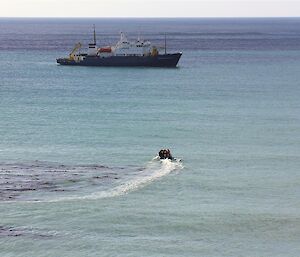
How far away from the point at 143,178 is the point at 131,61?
89.5 m

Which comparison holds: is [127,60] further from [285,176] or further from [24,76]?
[285,176]

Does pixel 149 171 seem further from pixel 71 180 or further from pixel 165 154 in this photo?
pixel 71 180

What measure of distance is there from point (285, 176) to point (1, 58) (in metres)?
118

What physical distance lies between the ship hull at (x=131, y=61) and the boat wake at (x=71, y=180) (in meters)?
82.1

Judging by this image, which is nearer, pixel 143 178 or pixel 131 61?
pixel 143 178

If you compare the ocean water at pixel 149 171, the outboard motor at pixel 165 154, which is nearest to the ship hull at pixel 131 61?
the ocean water at pixel 149 171

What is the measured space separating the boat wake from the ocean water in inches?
3.0

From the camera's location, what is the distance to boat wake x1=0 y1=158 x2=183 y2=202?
51.2 m

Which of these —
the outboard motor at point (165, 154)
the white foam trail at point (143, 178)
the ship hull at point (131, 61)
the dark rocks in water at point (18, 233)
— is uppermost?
the ship hull at point (131, 61)

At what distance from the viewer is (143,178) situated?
55.7 m

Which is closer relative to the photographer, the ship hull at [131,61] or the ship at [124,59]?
the ship hull at [131,61]

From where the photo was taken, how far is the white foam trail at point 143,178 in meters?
51.4

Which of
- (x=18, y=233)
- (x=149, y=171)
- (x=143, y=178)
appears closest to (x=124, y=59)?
(x=149, y=171)

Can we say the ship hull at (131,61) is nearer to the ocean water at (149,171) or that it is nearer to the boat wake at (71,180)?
the ocean water at (149,171)
